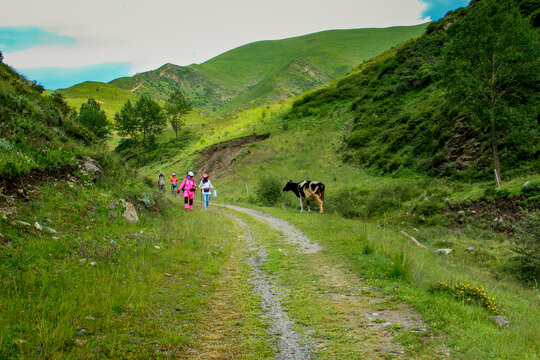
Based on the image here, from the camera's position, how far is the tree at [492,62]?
647 inches

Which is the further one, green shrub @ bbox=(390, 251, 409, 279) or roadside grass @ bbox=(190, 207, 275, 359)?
green shrub @ bbox=(390, 251, 409, 279)

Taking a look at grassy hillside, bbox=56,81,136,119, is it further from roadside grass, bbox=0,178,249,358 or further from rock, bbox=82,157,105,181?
roadside grass, bbox=0,178,249,358

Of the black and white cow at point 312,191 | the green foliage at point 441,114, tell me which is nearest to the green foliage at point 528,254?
the green foliage at point 441,114

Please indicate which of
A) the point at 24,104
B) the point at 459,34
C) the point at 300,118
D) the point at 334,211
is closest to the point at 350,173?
the point at 334,211

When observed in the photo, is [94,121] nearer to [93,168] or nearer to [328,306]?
[93,168]

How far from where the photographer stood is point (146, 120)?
6794 centimetres

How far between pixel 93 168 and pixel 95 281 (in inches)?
263

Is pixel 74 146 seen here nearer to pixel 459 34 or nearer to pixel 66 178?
pixel 66 178

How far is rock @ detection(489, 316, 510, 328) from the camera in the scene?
182 inches

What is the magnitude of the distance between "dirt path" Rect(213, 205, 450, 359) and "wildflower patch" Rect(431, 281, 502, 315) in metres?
1.07

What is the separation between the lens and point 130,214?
9945 mm

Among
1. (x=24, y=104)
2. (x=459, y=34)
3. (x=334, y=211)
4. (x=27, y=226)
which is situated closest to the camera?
(x=27, y=226)

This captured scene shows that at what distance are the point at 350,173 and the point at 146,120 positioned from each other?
53.7 m

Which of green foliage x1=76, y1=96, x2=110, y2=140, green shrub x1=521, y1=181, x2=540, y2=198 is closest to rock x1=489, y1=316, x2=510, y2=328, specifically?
green shrub x1=521, y1=181, x2=540, y2=198
